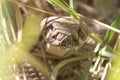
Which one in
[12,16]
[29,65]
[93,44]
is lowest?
[29,65]

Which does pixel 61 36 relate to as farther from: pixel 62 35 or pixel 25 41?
pixel 25 41

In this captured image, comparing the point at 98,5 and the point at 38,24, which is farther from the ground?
the point at 98,5

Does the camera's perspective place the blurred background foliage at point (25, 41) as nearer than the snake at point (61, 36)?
Yes

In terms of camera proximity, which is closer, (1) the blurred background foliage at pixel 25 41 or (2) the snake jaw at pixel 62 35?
(1) the blurred background foliage at pixel 25 41

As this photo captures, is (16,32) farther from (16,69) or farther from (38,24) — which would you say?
(16,69)

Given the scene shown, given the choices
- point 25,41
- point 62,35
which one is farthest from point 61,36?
point 25,41

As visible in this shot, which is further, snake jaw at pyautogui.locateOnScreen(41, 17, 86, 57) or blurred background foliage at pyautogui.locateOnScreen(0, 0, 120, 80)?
snake jaw at pyautogui.locateOnScreen(41, 17, 86, 57)

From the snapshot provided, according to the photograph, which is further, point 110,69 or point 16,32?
point 16,32

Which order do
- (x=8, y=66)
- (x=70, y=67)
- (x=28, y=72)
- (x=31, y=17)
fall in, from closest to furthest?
(x=8, y=66)
(x=28, y=72)
(x=70, y=67)
(x=31, y=17)

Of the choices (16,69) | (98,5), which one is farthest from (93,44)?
(98,5)

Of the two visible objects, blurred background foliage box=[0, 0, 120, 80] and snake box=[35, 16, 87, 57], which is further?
snake box=[35, 16, 87, 57]

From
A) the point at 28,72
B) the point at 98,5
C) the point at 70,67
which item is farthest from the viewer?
the point at 98,5
